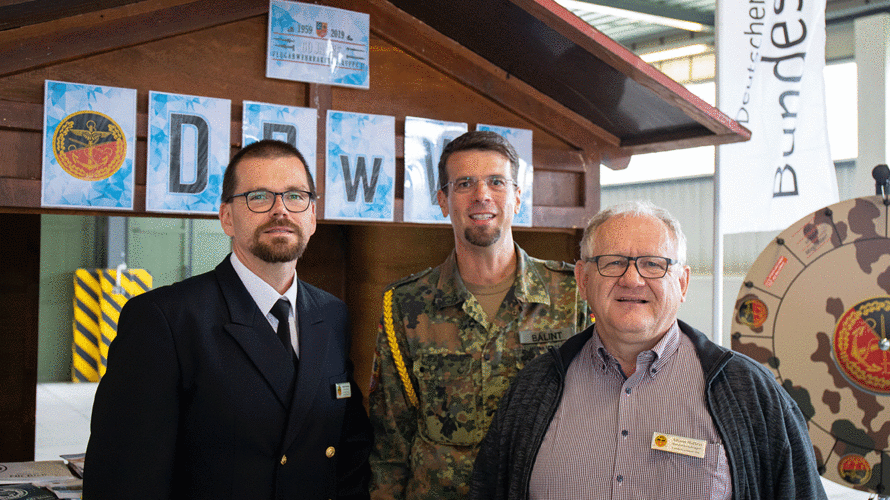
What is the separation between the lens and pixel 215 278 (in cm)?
196

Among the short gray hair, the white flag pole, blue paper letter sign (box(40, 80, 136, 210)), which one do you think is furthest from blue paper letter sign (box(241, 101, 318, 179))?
the white flag pole

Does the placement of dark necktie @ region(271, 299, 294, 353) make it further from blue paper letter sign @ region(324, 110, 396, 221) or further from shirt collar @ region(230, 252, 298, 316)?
blue paper letter sign @ region(324, 110, 396, 221)

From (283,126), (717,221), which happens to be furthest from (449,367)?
(717,221)

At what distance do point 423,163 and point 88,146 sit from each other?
131cm

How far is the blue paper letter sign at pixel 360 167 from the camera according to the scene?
2.82 m

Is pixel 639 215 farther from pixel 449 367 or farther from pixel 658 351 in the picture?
pixel 449 367

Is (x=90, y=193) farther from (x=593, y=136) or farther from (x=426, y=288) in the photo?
(x=593, y=136)

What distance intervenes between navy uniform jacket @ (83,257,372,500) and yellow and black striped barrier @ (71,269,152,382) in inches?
335

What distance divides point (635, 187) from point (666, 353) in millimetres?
14721

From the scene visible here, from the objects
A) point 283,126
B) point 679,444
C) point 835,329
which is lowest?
point 679,444

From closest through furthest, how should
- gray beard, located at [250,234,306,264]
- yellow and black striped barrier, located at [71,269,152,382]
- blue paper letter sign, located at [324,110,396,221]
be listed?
gray beard, located at [250,234,306,264] → blue paper letter sign, located at [324,110,396,221] → yellow and black striped barrier, located at [71,269,152,382]

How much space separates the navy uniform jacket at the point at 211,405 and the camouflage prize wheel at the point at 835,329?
1870 millimetres

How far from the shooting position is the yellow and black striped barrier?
9552 mm

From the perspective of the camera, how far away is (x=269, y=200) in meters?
1.92
